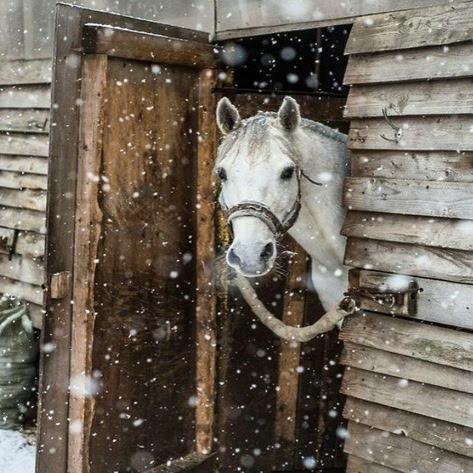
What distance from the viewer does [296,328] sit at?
4.95m

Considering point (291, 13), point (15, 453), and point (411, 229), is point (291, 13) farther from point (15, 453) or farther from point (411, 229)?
point (15, 453)

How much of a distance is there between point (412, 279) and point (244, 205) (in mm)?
1011

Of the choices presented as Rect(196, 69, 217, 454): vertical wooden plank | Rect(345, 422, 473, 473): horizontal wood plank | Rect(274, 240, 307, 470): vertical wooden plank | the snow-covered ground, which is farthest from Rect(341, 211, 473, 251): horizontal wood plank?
the snow-covered ground

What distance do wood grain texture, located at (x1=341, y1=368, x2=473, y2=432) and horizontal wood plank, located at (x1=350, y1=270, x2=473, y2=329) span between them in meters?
0.38

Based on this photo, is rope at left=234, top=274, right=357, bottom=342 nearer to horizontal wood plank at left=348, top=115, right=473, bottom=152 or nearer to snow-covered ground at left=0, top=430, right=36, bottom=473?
horizontal wood plank at left=348, top=115, right=473, bottom=152

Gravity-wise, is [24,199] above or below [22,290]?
above

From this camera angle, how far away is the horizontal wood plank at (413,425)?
3865mm

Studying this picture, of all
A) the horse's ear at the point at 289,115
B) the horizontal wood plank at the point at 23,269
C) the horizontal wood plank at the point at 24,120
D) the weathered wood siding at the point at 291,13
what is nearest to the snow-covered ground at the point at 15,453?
the horizontal wood plank at the point at 23,269

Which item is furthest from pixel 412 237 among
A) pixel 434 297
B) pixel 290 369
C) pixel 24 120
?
pixel 24 120

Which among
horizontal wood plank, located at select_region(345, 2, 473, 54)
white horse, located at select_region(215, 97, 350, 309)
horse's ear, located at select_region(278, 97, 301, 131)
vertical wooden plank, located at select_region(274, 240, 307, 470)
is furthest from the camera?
vertical wooden plank, located at select_region(274, 240, 307, 470)

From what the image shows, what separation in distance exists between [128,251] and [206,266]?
0.68 meters

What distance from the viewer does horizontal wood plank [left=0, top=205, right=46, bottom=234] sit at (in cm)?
705

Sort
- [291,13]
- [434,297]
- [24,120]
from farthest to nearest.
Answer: [24,120]
[291,13]
[434,297]

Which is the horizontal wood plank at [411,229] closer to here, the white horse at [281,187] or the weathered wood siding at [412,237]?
the weathered wood siding at [412,237]
